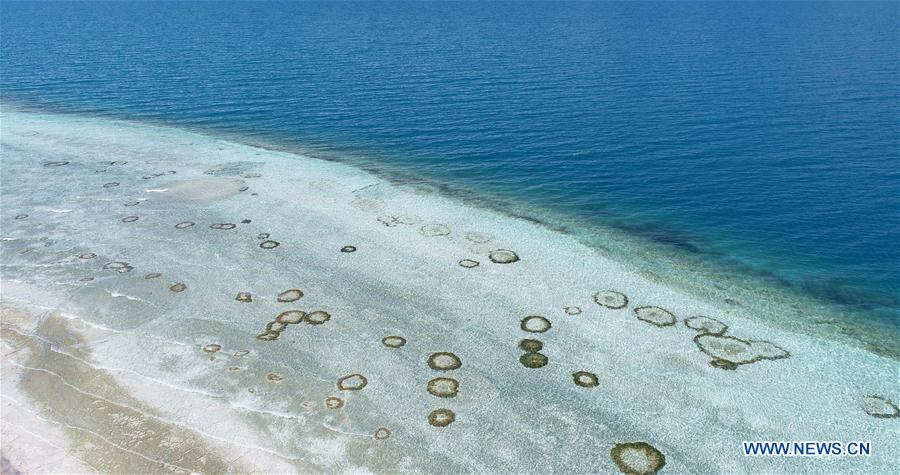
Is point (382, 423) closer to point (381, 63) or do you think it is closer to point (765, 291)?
point (765, 291)

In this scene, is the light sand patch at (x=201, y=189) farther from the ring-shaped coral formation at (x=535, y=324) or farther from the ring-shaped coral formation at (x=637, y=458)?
the ring-shaped coral formation at (x=637, y=458)

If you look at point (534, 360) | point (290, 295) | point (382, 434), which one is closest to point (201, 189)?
point (290, 295)

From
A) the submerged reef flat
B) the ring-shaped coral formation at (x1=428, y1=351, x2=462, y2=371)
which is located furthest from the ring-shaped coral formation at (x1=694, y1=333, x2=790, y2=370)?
the ring-shaped coral formation at (x1=428, y1=351, x2=462, y2=371)

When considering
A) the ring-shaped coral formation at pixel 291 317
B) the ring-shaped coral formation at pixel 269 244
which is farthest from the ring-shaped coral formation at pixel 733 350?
the ring-shaped coral formation at pixel 269 244

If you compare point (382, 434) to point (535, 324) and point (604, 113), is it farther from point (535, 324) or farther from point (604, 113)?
point (604, 113)

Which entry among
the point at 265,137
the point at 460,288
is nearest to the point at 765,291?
the point at 460,288

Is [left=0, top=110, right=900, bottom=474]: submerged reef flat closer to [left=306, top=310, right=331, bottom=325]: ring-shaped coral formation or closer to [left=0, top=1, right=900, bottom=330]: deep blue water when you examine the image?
[left=306, top=310, right=331, bottom=325]: ring-shaped coral formation
